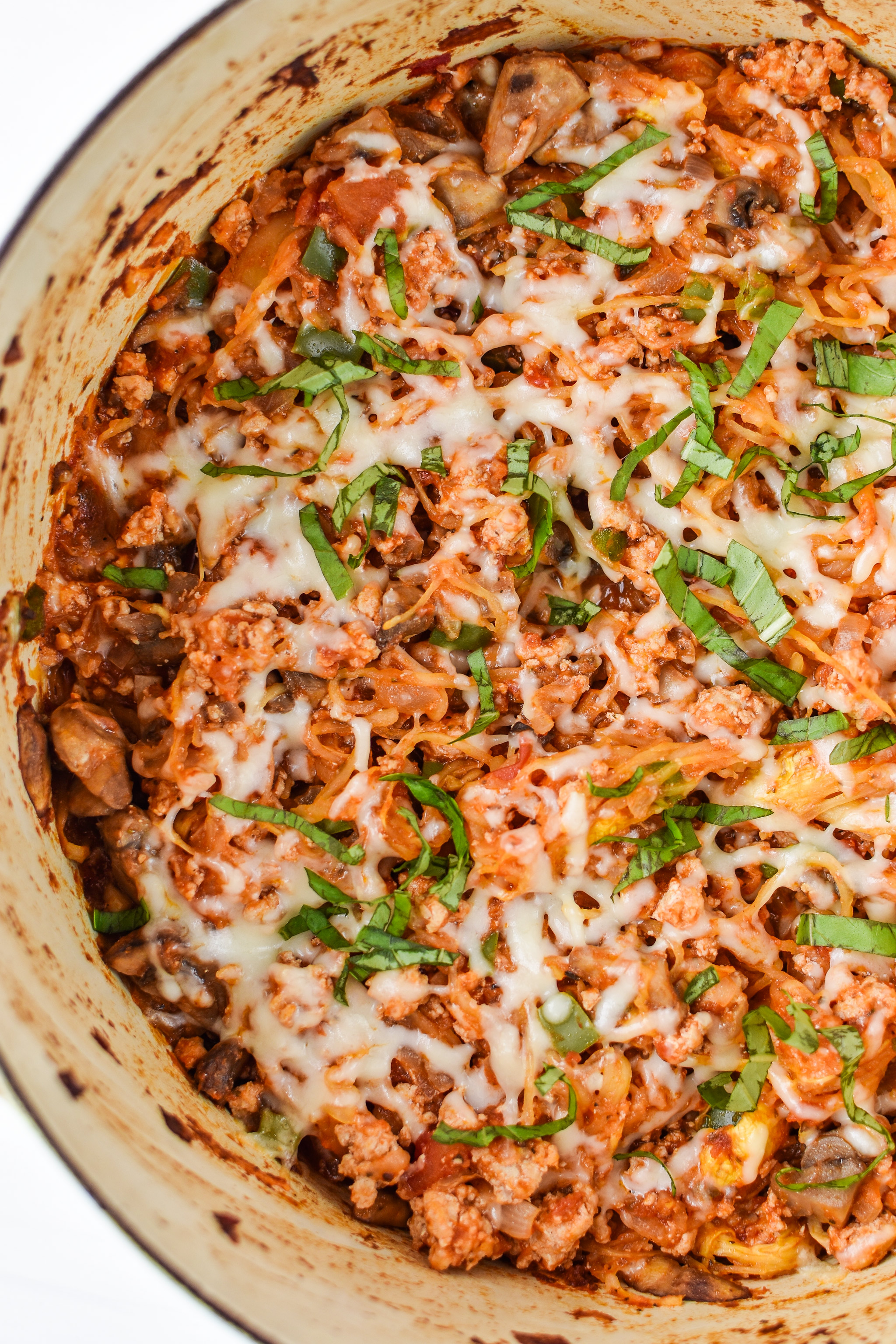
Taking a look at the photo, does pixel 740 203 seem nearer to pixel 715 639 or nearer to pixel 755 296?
pixel 755 296

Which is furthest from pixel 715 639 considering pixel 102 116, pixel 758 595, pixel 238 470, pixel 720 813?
pixel 102 116

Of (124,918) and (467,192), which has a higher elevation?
(467,192)

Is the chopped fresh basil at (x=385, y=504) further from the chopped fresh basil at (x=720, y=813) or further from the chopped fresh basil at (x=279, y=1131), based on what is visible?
the chopped fresh basil at (x=279, y=1131)

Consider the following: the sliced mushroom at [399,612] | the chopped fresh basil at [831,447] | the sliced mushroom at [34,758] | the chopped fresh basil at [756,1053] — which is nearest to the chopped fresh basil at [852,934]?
the chopped fresh basil at [756,1053]

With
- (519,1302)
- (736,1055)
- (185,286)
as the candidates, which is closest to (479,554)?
(185,286)

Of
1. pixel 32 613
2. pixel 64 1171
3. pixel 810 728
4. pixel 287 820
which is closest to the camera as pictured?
pixel 64 1171

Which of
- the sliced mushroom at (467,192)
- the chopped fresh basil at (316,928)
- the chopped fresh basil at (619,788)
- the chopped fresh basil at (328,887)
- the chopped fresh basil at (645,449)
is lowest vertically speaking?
the chopped fresh basil at (619,788)

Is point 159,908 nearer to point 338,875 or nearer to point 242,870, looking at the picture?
point 242,870
